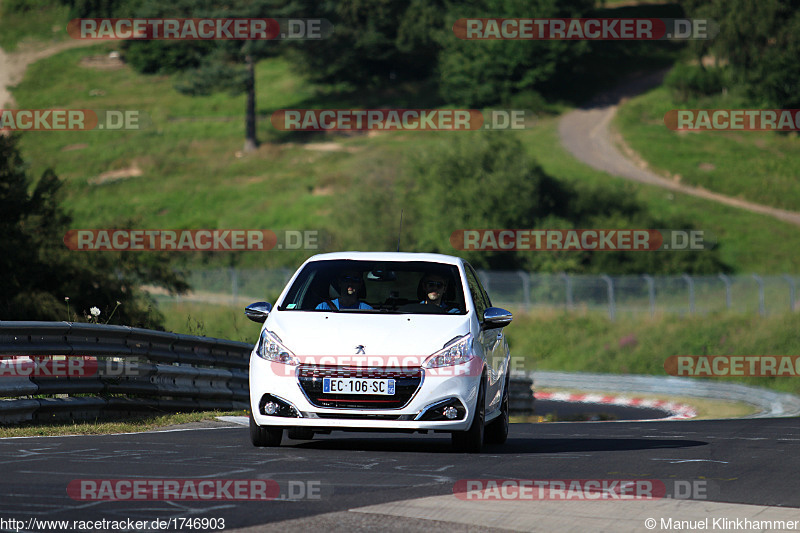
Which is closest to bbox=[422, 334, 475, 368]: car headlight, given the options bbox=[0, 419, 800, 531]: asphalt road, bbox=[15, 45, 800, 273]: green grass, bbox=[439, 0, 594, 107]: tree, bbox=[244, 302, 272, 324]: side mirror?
bbox=[0, 419, 800, 531]: asphalt road

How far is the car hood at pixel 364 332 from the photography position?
10.1 metres

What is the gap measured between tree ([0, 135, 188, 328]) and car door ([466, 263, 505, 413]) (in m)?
11.0

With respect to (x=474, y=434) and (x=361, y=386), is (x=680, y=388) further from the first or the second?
(x=361, y=386)

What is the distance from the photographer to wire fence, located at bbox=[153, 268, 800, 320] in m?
42.2

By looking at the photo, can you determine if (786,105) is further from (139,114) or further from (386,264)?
(386,264)

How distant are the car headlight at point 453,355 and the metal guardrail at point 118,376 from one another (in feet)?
14.2

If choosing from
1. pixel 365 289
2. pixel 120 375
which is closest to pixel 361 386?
pixel 365 289

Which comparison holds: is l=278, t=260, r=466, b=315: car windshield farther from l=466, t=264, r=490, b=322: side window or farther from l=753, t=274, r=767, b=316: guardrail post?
l=753, t=274, r=767, b=316: guardrail post

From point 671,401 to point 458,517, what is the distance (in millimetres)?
27705

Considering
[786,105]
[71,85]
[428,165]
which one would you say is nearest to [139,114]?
[71,85]

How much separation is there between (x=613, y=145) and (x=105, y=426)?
8003cm

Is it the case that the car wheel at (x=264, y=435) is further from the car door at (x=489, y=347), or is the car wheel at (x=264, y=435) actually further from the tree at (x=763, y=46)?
the tree at (x=763, y=46)

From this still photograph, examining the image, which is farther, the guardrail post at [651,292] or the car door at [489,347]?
the guardrail post at [651,292]

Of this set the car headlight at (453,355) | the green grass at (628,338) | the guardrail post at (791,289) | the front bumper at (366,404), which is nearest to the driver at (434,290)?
the car headlight at (453,355)
